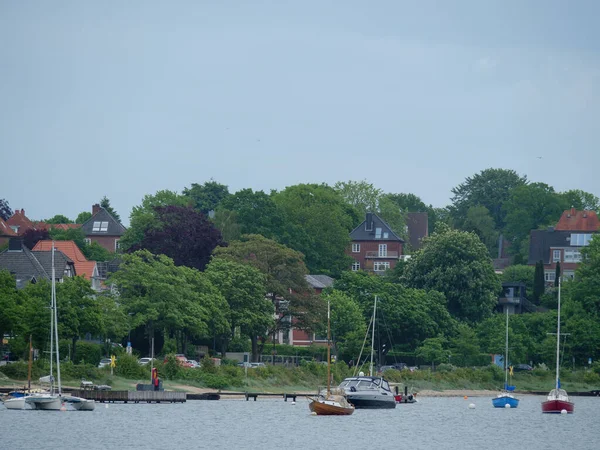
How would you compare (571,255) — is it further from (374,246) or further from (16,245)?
(16,245)

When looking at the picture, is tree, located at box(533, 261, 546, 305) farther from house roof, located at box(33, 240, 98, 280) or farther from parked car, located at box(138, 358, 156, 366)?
parked car, located at box(138, 358, 156, 366)

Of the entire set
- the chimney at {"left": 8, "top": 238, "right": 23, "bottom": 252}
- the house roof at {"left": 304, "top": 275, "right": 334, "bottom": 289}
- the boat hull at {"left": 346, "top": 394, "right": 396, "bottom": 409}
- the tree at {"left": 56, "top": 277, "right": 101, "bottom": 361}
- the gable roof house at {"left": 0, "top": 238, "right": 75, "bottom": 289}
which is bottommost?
the boat hull at {"left": 346, "top": 394, "right": 396, "bottom": 409}

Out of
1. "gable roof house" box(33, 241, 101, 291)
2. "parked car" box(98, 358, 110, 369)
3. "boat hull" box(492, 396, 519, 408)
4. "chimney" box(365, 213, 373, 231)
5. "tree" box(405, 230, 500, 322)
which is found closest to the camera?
"parked car" box(98, 358, 110, 369)

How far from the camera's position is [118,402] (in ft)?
329

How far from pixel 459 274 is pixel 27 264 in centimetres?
4877

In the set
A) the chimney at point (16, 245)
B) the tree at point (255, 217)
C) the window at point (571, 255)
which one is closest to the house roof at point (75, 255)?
the chimney at point (16, 245)

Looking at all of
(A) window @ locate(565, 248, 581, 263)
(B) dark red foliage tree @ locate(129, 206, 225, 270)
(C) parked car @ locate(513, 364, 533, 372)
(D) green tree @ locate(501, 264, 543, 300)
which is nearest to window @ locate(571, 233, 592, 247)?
(A) window @ locate(565, 248, 581, 263)

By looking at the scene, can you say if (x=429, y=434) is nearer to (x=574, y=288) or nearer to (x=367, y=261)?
(x=574, y=288)

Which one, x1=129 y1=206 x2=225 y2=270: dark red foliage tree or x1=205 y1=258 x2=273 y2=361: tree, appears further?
x1=129 y1=206 x2=225 y2=270: dark red foliage tree

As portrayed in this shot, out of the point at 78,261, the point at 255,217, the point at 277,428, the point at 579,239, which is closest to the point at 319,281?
the point at 255,217

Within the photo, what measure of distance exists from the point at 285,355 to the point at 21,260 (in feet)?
93.5

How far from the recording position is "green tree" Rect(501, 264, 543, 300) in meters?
183

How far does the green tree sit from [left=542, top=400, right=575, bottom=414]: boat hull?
246ft

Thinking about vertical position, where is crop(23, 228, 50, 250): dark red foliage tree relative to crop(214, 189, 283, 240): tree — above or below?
below
